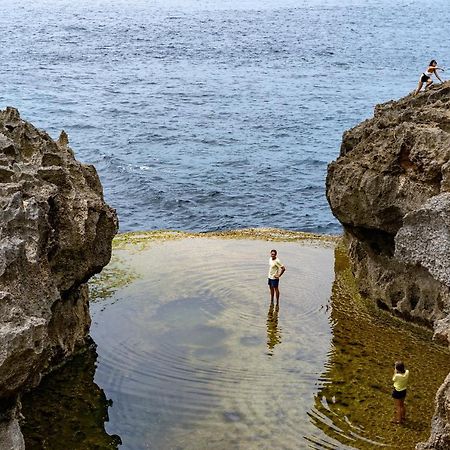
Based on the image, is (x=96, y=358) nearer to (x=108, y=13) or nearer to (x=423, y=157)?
(x=423, y=157)

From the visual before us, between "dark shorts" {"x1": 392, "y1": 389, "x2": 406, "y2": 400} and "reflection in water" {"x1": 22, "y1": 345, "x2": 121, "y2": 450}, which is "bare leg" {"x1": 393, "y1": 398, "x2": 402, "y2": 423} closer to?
"dark shorts" {"x1": 392, "y1": 389, "x2": 406, "y2": 400}

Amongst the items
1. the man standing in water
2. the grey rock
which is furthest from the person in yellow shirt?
the man standing in water

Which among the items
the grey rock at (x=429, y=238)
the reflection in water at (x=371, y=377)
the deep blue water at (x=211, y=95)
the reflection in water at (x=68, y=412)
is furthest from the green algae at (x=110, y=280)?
the deep blue water at (x=211, y=95)

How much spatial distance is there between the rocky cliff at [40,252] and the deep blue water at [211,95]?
23.3 m

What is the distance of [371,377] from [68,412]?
890 centimetres

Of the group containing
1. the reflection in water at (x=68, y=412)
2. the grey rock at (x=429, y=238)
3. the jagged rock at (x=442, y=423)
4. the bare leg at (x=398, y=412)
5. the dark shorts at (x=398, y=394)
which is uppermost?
the grey rock at (x=429, y=238)

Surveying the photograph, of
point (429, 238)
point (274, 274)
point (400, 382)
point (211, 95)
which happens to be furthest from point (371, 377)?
point (211, 95)

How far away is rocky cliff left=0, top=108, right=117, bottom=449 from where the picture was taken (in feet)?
51.8

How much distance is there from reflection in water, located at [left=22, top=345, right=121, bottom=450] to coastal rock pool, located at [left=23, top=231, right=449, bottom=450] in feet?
0.17

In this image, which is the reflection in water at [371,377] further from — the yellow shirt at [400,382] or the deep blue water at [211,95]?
the deep blue water at [211,95]

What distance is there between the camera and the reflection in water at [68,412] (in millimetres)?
19500

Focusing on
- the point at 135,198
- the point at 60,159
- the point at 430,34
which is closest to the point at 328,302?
the point at 60,159

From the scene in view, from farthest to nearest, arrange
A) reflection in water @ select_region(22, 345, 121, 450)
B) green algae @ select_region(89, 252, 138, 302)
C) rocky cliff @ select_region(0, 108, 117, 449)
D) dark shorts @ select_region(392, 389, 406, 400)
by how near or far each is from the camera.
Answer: green algae @ select_region(89, 252, 138, 302), dark shorts @ select_region(392, 389, 406, 400), reflection in water @ select_region(22, 345, 121, 450), rocky cliff @ select_region(0, 108, 117, 449)

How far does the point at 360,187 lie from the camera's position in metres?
27.5
